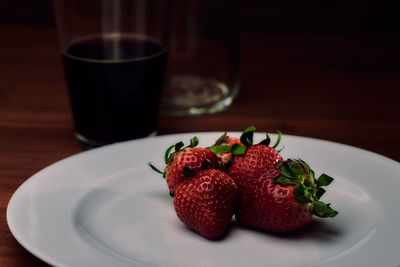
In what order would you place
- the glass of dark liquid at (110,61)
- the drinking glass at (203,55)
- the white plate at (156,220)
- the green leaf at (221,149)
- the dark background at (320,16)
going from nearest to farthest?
the white plate at (156,220)
the green leaf at (221,149)
the glass of dark liquid at (110,61)
the drinking glass at (203,55)
the dark background at (320,16)

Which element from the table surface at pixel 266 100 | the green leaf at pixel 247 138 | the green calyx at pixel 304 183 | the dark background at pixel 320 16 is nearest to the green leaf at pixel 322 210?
the green calyx at pixel 304 183

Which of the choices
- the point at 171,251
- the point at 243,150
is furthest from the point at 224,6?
the point at 171,251

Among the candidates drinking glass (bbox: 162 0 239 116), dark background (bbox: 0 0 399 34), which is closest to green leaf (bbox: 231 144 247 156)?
drinking glass (bbox: 162 0 239 116)

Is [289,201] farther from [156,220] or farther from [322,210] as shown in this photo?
[156,220]

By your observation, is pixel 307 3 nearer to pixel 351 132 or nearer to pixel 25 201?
pixel 351 132

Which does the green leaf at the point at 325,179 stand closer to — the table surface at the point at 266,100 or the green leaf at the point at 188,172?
the green leaf at the point at 188,172
